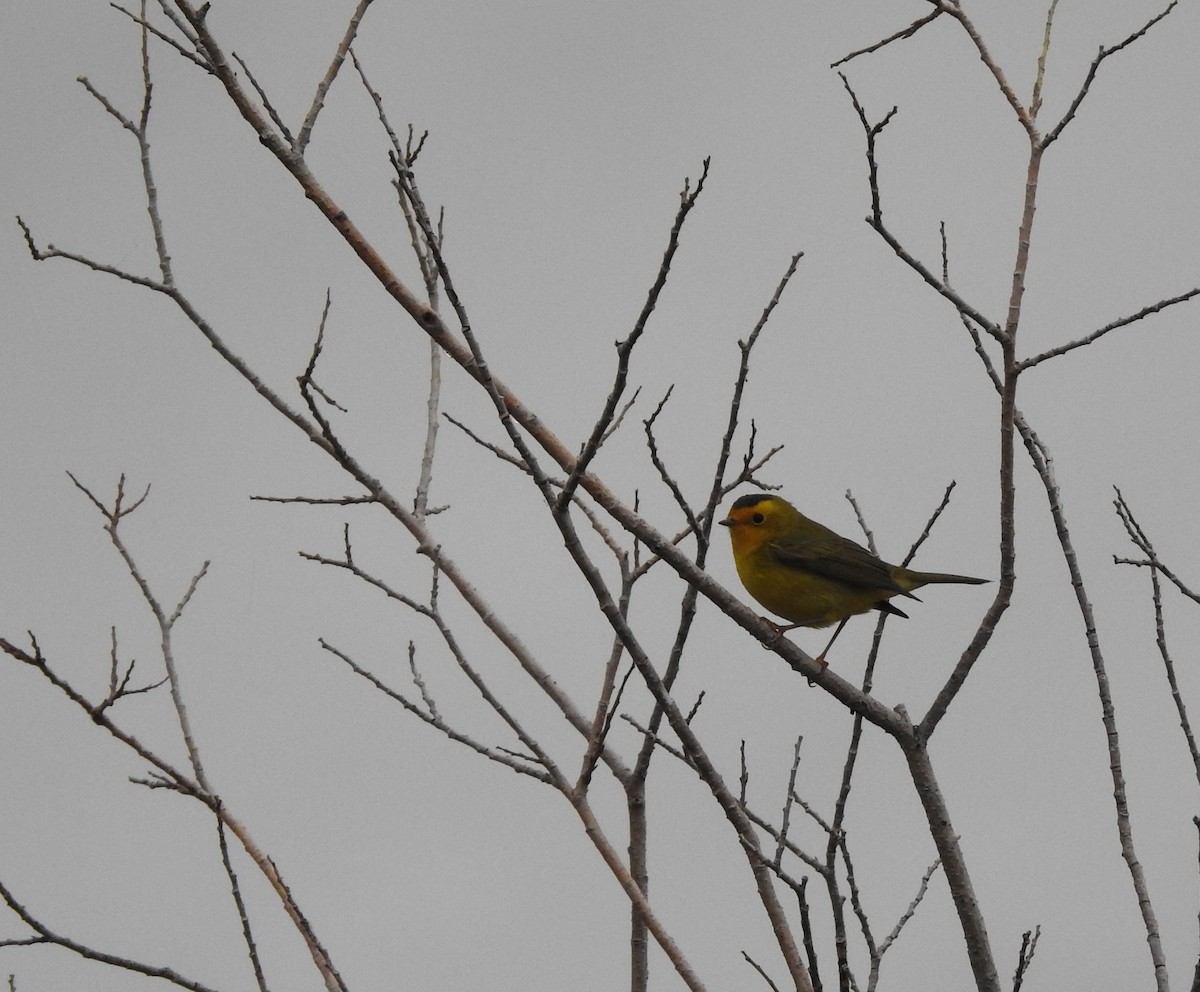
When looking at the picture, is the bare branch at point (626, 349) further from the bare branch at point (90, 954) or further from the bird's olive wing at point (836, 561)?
the bird's olive wing at point (836, 561)

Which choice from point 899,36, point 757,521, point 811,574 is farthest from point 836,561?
point 899,36

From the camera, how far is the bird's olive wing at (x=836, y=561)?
6855 millimetres

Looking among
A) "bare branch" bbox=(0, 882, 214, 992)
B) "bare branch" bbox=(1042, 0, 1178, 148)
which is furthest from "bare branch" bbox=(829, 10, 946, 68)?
"bare branch" bbox=(0, 882, 214, 992)

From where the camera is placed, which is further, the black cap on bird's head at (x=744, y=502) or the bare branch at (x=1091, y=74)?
the black cap on bird's head at (x=744, y=502)

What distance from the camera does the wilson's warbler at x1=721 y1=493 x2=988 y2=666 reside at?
6.89 metres

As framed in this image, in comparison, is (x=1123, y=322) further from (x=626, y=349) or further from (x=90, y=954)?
(x=90, y=954)

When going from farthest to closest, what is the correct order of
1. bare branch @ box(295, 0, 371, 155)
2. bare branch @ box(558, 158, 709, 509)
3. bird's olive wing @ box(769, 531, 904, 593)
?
bird's olive wing @ box(769, 531, 904, 593) < bare branch @ box(295, 0, 371, 155) < bare branch @ box(558, 158, 709, 509)

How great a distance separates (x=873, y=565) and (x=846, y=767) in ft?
9.46

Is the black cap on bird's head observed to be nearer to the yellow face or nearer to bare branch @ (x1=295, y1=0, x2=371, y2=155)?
the yellow face

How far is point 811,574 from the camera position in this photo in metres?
7.00

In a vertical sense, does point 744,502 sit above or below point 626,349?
above

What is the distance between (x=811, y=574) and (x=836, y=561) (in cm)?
15

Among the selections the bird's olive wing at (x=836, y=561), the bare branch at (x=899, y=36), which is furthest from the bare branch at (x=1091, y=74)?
the bird's olive wing at (x=836, y=561)

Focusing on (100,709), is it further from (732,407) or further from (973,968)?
(973,968)
